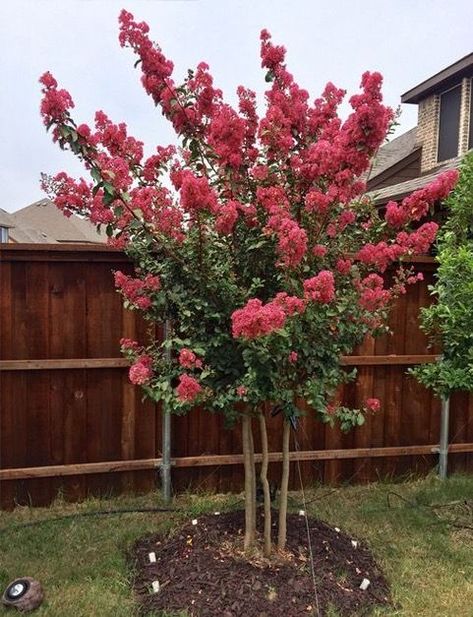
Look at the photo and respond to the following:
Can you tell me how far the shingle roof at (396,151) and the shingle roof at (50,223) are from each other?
13.8 metres

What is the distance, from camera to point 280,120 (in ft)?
6.93

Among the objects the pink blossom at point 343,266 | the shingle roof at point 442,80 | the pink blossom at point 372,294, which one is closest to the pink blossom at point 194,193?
the pink blossom at point 343,266

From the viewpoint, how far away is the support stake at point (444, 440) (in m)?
3.79

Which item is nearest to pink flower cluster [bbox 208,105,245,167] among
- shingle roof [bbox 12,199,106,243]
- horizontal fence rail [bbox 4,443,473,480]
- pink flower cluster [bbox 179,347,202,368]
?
pink flower cluster [bbox 179,347,202,368]

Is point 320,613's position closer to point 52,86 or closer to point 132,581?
point 132,581

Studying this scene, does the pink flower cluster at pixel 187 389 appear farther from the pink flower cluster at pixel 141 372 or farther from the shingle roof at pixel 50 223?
the shingle roof at pixel 50 223

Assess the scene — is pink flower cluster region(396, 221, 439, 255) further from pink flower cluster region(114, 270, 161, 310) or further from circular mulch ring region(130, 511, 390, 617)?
circular mulch ring region(130, 511, 390, 617)

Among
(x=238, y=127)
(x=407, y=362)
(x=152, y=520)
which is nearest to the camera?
(x=238, y=127)

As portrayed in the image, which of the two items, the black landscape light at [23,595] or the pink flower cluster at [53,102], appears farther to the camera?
the black landscape light at [23,595]

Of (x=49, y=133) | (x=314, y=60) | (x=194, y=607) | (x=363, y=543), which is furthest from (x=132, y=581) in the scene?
(x=314, y=60)

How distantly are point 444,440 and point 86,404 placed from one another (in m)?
2.51

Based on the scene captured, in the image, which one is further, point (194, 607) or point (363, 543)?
point (363, 543)

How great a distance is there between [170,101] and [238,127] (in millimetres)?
326

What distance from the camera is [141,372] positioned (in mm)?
2213
